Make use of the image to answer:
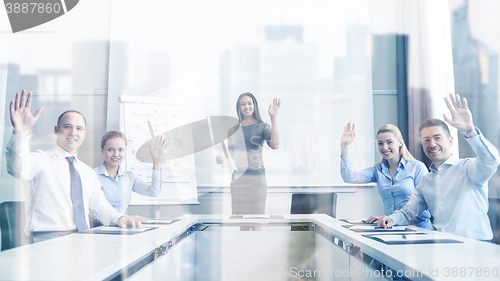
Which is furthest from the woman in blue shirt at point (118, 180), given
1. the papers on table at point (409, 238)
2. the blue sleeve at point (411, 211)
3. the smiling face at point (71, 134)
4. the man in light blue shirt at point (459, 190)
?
the man in light blue shirt at point (459, 190)

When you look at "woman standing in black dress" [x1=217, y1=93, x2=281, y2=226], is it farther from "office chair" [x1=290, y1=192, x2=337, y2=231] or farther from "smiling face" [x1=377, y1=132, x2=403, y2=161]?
"smiling face" [x1=377, y1=132, x2=403, y2=161]

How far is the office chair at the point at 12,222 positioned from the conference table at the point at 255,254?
36 centimetres

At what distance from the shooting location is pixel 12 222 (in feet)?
3.47

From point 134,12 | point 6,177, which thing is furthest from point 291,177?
point 6,177

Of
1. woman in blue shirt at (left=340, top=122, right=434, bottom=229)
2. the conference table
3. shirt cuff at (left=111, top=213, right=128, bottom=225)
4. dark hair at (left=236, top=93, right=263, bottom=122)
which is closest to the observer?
the conference table

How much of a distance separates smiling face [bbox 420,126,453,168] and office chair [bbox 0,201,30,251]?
4.53 feet

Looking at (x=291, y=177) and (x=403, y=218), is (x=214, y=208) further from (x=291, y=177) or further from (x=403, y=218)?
(x=403, y=218)

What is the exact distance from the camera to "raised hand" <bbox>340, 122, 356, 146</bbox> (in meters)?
1.99

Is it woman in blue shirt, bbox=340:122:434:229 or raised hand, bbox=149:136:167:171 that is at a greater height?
raised hand, bbox=149:136:167:171

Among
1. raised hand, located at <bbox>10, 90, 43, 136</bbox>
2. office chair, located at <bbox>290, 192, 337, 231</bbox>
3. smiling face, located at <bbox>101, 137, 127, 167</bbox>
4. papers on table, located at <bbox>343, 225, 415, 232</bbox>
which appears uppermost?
raised hand, located at <bbox>10, 90, 43, 136</bbox>

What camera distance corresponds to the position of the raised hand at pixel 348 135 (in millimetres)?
1992

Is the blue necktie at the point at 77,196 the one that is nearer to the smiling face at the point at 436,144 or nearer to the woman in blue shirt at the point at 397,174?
the woman in blue shirt at the point at 397,174

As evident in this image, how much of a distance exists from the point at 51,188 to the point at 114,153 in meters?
0.40

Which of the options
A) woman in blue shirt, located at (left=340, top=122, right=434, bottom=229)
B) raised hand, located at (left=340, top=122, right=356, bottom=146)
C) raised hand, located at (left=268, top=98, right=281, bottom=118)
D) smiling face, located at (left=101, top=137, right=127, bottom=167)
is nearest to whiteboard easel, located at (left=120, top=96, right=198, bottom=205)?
smiling face, located at (left=101, top=137, right=127, bottom=167)
